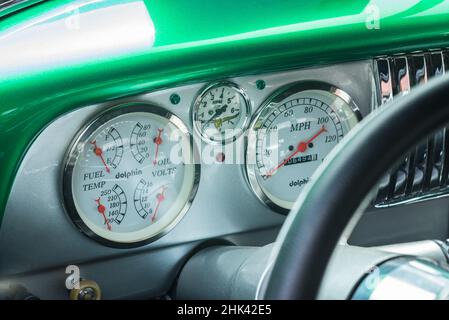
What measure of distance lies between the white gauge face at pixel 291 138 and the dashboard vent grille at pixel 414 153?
114 millimetres

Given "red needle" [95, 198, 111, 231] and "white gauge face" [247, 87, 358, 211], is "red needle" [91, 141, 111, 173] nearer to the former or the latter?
"red needle" [95, 198, 111, 231]

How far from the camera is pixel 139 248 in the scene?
1.71m

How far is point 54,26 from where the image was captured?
1504mm

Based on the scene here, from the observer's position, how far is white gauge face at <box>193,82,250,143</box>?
1719 millimetres

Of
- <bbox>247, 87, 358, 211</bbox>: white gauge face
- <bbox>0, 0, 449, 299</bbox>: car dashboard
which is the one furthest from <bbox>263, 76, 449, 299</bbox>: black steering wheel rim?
<bbox>247, 87, 358, 211</bbox>: white gauge face

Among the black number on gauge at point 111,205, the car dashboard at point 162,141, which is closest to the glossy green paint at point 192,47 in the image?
the car dashboard at point 162,141

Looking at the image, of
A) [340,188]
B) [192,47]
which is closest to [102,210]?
[192,47]

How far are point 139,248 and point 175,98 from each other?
0.33 metres

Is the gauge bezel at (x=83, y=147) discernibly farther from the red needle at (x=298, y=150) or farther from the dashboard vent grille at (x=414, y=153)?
the dashboard vent grille at (x=414, y=153)

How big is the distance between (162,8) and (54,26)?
8.5 inches

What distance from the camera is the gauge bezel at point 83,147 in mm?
1577

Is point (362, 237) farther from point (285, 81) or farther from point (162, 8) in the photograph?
point (162, 8)

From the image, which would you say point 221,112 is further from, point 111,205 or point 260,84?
point 111,205
